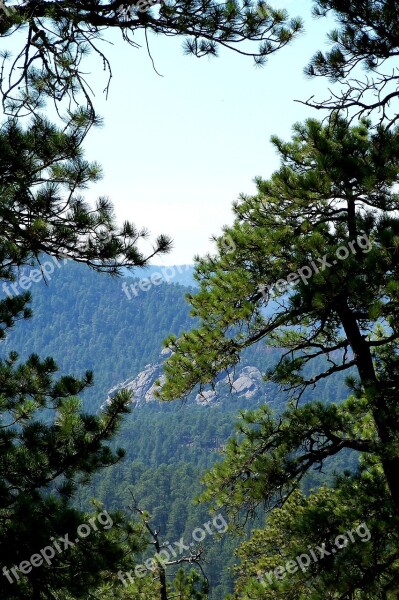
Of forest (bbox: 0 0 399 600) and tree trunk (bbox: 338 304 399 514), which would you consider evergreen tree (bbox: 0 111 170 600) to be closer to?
forest (bbox: 0 0 399 600)

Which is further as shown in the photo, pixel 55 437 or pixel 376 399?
pixel 376 399

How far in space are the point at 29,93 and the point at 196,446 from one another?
544ft

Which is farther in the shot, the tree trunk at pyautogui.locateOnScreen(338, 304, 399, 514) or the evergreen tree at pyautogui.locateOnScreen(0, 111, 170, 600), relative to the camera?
the tree trunk at pyautogui.locateOnScreen(338, 304, 399, 514)

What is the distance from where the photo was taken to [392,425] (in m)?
5.61

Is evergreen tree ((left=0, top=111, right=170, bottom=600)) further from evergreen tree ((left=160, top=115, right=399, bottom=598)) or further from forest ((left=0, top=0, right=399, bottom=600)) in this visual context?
evergreen tree ((left=160, top=115, right=399, bottom=598))

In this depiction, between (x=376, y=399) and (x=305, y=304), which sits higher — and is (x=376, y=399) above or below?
below

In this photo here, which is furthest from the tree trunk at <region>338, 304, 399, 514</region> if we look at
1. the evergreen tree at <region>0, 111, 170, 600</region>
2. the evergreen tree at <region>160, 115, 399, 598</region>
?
the evergreen tree at <region>0, 111, 170, 600</region>

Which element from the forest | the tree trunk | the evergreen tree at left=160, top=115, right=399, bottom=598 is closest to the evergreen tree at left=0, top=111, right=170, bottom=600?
the forest

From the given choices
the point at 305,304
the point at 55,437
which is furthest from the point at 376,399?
the point at 55,437

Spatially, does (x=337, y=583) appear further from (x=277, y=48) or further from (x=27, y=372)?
(x=277, y=48)

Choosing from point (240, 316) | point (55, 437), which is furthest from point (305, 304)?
point (55, 437)

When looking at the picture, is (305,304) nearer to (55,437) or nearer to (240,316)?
(240,316)

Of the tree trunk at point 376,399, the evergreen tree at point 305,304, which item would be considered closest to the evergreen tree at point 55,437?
the evergreen tree at point 305,304

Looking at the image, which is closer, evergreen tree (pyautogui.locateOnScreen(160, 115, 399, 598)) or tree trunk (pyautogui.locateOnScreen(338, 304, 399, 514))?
evergreen tree (pyautogui.locateOnScreen(160, 115, 399, 598))
